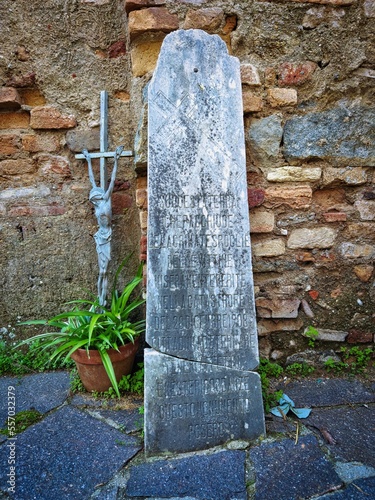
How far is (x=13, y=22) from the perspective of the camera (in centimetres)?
240

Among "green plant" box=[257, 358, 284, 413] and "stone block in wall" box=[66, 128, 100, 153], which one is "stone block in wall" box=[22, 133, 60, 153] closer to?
"stone block in wall" box=[66, 128, 100, 153]

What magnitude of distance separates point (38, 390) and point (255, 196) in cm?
188

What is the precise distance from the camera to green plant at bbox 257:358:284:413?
76.7 inches

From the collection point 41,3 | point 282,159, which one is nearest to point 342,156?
point 282,159

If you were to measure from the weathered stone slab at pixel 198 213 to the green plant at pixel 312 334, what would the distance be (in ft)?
2.51

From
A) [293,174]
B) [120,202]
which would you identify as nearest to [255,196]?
[293,174]

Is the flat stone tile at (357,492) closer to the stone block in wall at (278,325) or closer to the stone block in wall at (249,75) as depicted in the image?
the stone block in wall at (278,325)

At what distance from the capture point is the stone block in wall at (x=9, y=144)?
8.17 ft

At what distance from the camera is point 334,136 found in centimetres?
224

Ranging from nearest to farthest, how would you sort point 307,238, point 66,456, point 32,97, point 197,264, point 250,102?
point 66,456
point 197,264
point 250,102
point 307,238
point 32,97

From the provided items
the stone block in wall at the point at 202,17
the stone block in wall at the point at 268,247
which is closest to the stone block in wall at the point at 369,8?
the stone block in wall at the point at 202,17

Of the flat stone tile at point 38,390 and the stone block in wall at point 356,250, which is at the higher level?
the stone block in wall at point 356,250

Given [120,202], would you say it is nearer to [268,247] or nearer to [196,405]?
[268,247]

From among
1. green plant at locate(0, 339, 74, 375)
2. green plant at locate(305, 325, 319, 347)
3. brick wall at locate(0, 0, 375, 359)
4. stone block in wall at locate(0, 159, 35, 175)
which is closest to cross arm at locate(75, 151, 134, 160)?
brick wall at locate(0, 0, 375, 359)
